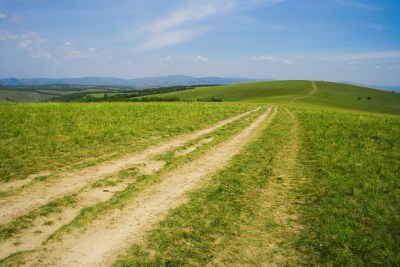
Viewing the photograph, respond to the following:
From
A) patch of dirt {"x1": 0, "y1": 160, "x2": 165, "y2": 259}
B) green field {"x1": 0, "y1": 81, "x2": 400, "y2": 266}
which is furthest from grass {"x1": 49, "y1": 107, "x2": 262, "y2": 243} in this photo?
patch of dirt {"x1": 0, "y1": 160, "x2": 165, "y2": 259}

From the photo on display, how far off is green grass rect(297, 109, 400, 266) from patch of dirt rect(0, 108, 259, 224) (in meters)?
7.51

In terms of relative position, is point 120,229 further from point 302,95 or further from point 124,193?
point 302,95

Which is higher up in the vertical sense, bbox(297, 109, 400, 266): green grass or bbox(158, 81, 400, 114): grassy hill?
bbox(158, 81, 400, 114): grassy hill

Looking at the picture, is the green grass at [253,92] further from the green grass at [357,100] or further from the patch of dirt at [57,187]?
the patch of dirt at [57,187]

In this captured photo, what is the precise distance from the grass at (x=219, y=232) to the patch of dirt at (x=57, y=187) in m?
3.86

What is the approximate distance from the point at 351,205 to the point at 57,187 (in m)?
9.94

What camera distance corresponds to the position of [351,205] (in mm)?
8906

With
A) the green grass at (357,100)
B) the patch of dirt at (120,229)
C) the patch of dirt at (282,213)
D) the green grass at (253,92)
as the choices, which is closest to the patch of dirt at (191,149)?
the patch of dirt at (120,229)

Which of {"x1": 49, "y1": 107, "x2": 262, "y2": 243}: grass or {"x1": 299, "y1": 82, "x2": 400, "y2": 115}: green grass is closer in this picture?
{"x1": 49, "y1": 107, "x2": 262, "y2": 243}: grass

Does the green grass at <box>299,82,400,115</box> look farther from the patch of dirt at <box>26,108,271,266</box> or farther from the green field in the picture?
the patch of dirt at <box>26,108,271,266</box>

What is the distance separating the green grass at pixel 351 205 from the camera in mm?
6445

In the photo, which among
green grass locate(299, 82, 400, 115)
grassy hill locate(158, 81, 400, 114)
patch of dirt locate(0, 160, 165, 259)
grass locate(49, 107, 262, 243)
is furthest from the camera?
grassy hill locate(158, 81, 400, 114)

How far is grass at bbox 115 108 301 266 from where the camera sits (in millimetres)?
6023

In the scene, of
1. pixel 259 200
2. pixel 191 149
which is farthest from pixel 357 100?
pixel 259 200
